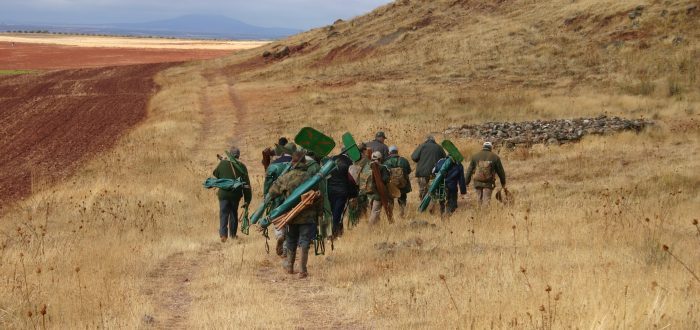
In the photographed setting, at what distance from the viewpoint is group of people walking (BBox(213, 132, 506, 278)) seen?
10.2 metres

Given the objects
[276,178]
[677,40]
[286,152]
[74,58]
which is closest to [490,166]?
[286,152]

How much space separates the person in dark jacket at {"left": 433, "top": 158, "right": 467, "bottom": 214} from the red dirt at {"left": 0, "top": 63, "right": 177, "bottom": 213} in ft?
33.7

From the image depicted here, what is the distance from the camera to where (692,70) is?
3466cm

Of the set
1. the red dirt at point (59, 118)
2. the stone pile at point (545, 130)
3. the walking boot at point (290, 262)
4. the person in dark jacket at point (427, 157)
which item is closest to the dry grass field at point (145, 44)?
the red dirt at point (59, 118)

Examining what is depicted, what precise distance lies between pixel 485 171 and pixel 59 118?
26.6 meters

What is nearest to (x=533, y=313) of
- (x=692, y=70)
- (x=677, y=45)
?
(x=692, y=70)

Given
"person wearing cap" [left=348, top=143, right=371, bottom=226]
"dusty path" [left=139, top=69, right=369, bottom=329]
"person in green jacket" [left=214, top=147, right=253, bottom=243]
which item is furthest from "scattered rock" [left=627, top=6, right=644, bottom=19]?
"person in green jacket" [left=214, top=147, right=253, bottom=243]

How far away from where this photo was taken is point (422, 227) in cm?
1329

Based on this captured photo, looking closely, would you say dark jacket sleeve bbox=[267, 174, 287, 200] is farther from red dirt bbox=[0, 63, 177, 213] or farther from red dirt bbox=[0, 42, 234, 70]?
red dirt bbox=[0, 42, 234, 70]

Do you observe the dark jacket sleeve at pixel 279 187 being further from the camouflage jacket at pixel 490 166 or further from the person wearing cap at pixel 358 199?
the camouflage jacket at pixel 490 166

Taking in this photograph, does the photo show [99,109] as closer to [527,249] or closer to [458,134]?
[458,134]

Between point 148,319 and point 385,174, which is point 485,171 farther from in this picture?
point 148,319

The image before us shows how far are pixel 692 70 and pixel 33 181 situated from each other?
95.1 feet

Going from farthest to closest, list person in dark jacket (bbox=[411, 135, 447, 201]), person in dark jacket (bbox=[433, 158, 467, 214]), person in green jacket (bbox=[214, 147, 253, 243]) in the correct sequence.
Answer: person in dark jacket (bbox=[411, 135, 447, 201]), person in dark jacket (bbox=[433, 158, 467, 214]), person in green jacket (bbox=[214, 147, 253, 243])
